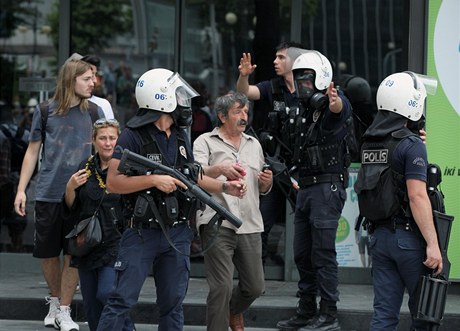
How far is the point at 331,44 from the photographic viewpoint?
9.80m

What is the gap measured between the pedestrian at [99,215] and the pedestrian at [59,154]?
2.12ft

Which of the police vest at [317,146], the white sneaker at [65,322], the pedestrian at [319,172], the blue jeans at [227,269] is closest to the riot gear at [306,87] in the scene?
the pedestrian at [319,172]

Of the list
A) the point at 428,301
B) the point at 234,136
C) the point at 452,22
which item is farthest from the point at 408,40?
the point at 428,301

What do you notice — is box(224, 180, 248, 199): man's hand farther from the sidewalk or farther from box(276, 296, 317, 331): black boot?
the sidewalk

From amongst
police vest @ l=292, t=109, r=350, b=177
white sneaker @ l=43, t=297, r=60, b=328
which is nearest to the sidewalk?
white sneaker @ l=43, t=297, r=60, b=328

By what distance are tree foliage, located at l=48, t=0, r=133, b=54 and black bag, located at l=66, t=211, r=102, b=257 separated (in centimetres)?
346

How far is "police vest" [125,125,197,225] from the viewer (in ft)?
20.3

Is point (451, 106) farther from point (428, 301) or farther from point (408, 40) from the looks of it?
point (428, 301)

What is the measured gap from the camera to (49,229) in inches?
312

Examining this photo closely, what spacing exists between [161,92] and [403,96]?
1394 millimetres

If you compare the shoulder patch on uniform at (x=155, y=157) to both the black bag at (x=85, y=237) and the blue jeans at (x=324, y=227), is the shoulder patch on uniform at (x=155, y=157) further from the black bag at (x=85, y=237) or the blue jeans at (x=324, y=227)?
the blue jeans at (x=324, y=227)

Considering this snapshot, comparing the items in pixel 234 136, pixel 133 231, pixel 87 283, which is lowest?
pixel 87 283

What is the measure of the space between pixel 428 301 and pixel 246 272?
147cm

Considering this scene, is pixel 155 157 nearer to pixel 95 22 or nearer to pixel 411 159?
pixel 411 159
